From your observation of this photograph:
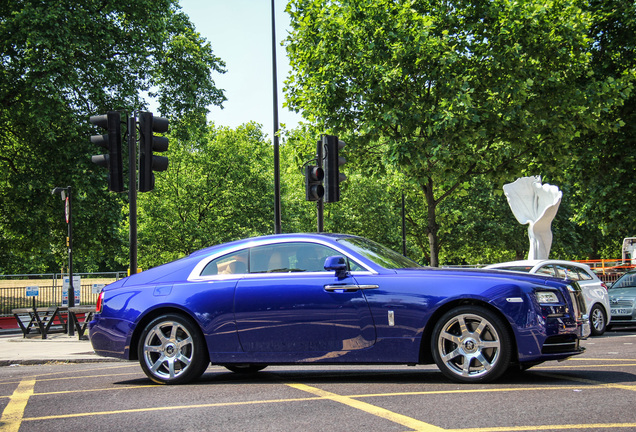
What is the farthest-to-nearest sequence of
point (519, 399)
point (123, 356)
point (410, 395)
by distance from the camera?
point (123, 356) → point (410, 395) → point (519, 399)

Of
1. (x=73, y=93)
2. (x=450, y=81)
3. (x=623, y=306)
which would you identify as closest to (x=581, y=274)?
(x=623, y=306)

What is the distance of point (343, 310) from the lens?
22.7 feet

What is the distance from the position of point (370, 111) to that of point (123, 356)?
44.2 feet

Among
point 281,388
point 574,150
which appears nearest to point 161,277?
point 281,388

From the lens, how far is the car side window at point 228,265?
24.7 ft

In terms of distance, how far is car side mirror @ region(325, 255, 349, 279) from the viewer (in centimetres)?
684

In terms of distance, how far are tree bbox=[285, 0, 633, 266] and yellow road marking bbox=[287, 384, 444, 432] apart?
504 inches

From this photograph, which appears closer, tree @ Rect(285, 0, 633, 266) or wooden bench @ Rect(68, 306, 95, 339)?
wooden bench @ Rect(68, 306, 95, 339)

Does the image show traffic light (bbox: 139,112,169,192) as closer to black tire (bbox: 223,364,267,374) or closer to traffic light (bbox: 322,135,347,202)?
traffic light (bbox: 322,135,347,202)

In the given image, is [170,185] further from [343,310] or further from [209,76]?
[343,310]

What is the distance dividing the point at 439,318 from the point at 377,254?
1004 millimetres

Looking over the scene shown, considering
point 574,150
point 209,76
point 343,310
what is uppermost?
point 209,76

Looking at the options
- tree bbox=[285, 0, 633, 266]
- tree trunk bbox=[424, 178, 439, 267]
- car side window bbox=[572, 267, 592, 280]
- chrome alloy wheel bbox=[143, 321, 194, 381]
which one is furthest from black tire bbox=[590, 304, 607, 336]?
chrome alloy wheel bbox=[143, 321, 194, 381]

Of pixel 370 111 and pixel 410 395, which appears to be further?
pixel 370 111
